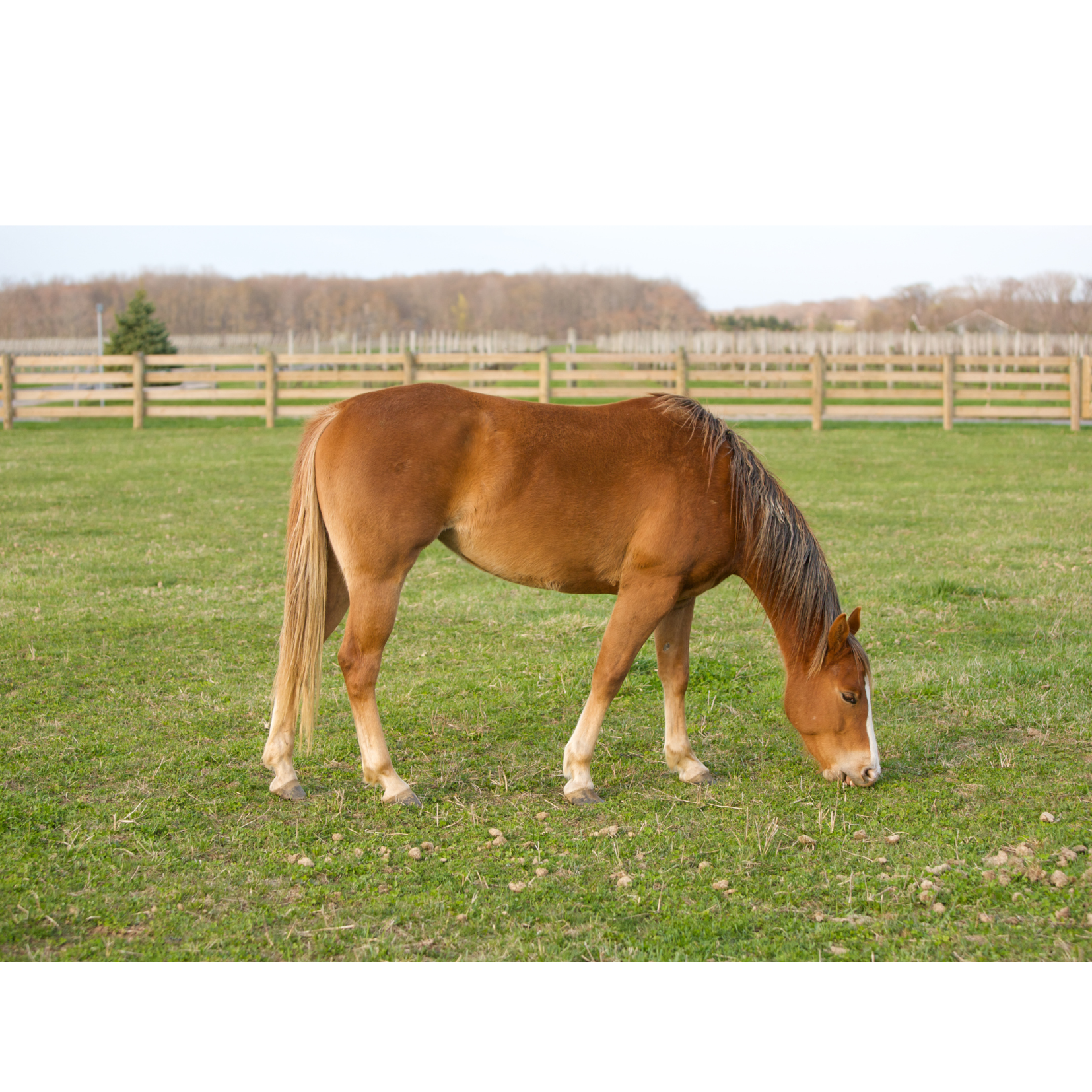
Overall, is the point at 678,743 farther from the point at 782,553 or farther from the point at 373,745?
the point at 373,745

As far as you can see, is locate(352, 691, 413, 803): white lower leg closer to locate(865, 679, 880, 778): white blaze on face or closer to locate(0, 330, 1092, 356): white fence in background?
locate(865, 679, 880, 778): white blaze on face

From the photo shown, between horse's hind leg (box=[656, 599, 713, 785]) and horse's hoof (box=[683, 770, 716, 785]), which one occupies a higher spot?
horse's hind leg (box=[656, 599, 713, 785])

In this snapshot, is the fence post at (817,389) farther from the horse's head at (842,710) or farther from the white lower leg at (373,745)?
the white lower leg at (373,745)

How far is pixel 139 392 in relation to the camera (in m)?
23.6

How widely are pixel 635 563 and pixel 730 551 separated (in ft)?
1.51

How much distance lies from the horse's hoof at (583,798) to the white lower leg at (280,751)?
1253 millimetres

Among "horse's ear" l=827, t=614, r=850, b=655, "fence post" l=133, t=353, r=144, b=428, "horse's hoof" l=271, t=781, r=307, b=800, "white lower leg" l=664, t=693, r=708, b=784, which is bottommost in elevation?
"horse's hoof" l=271, t=781, r=307, b=800

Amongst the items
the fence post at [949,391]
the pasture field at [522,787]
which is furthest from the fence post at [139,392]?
the fence post at [949,391]

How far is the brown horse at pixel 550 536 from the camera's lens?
4285 millimetres

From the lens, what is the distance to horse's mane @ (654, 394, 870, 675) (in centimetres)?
445

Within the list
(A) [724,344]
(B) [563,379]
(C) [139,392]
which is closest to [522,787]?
(B) [563,379]

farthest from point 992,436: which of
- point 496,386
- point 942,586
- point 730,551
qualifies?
point 730,551

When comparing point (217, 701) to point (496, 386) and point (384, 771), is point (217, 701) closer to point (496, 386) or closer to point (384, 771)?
point (384, 771)

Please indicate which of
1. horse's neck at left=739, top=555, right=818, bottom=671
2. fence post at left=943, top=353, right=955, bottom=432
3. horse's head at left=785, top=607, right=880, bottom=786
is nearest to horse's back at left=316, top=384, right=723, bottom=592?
horse's neck at left=739, top=555, right=818, bottom=671
